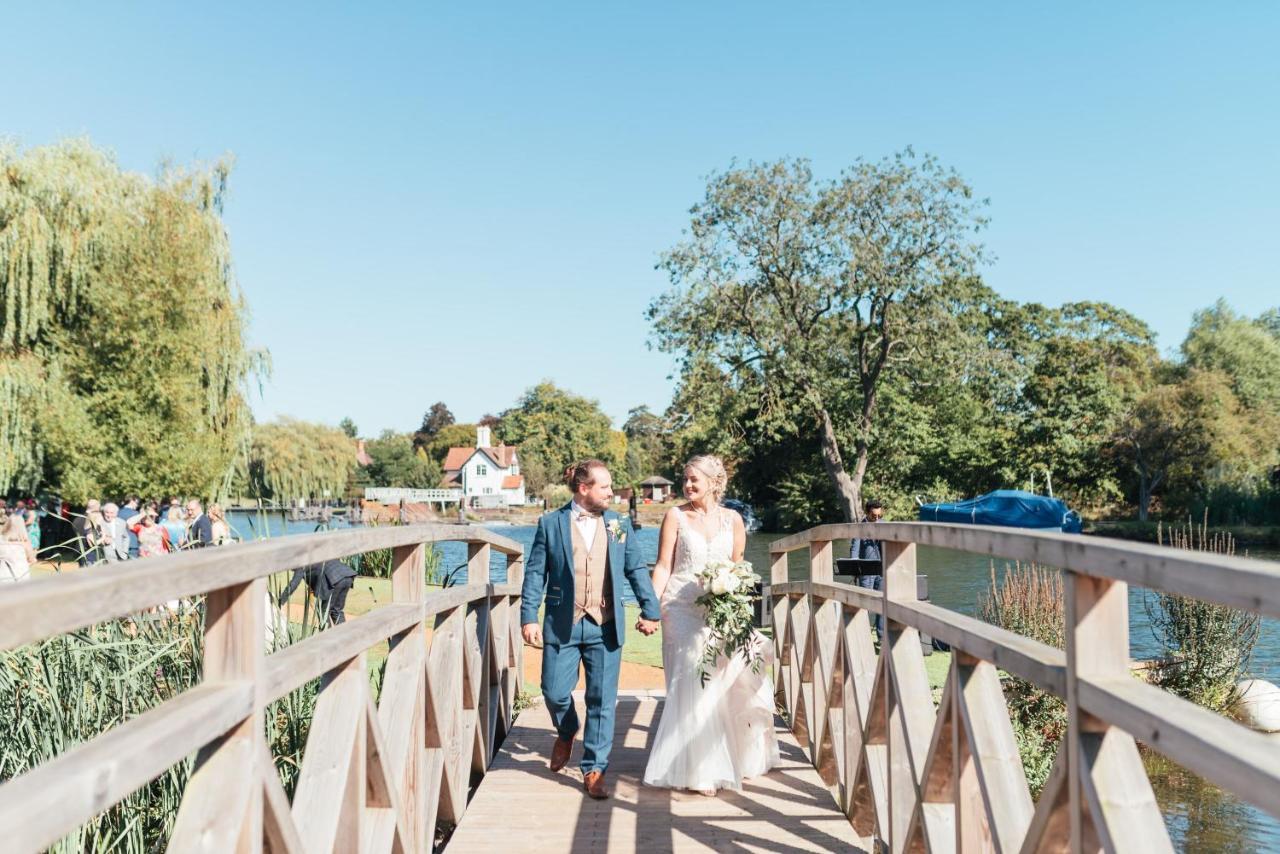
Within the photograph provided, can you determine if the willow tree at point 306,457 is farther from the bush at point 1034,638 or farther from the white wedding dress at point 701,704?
the white wedding dress at point 701,704

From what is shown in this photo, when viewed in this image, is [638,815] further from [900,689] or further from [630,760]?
[900,689]

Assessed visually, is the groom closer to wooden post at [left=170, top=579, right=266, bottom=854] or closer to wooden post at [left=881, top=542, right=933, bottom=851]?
wooden post at [left=881, top=542, right=933, bottom=851]

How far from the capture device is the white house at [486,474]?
104375 mm

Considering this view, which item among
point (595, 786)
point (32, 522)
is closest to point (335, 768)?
point (595, 786)

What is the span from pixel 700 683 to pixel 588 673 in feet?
1.83

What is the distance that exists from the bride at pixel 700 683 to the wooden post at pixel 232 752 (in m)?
3.36

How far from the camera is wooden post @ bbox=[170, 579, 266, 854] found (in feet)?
6.68

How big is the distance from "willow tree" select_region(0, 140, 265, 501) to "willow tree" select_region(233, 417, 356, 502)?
1338 centimetres

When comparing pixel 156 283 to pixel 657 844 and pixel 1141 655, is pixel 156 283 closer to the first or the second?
pixel 1141 655

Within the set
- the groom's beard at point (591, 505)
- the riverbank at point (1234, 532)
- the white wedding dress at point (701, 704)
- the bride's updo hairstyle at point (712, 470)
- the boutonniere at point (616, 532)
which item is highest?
the bride's updo hairstyle at point (712, 470)

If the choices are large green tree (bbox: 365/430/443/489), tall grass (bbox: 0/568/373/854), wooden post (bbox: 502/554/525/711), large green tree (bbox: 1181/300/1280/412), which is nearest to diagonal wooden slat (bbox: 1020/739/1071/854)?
tall grass (bbox: 0/568/373/854)

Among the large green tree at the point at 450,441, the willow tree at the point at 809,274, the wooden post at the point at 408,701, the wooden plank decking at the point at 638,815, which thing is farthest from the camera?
the large green tree at the point at 450,441

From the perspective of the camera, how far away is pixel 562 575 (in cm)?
555

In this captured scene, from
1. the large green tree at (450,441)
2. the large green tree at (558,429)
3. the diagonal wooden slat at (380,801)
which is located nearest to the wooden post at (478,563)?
the diagonal wooden slat at (380,801)
